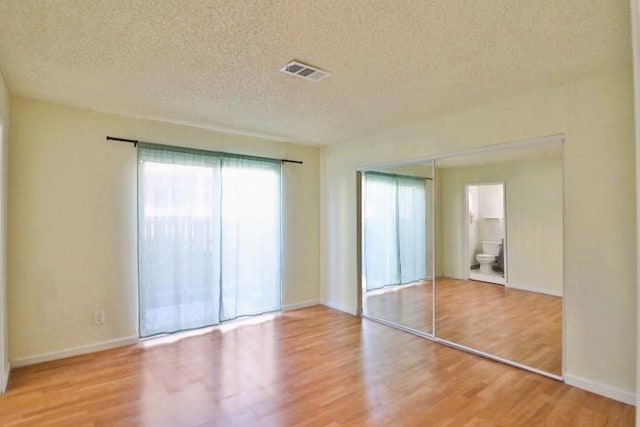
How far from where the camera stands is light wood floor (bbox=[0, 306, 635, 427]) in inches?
88.4

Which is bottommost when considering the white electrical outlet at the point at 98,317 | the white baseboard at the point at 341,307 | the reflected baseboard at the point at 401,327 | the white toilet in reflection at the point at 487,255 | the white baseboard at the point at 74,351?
the reflected baseboard at the point at 401,327

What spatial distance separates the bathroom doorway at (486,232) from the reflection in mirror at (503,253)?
11mm

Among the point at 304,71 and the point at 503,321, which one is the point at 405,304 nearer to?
the point at 503,321

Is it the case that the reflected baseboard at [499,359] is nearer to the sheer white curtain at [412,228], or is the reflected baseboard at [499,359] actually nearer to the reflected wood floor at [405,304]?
the reflected wood floor at [405,304]

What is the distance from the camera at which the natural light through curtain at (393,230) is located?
13.7 ft

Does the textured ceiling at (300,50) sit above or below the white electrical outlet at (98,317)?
above

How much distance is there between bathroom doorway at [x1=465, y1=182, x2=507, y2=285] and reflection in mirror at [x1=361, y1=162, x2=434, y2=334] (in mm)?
463

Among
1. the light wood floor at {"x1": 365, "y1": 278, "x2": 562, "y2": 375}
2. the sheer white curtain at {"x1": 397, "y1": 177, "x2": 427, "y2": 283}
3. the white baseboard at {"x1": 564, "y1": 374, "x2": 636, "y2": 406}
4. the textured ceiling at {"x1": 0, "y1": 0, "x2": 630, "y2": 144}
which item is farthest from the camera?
the sheer white curtain at {"x1": 397, "y1": 177, "x2": 427, "y2": 283}

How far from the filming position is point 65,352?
3.19 metres

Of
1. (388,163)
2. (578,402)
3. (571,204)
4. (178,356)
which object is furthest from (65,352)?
(571,204)

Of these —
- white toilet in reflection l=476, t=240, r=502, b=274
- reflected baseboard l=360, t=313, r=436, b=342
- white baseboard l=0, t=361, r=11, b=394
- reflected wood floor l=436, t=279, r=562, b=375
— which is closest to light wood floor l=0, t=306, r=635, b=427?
white baseboard l=0, t=361, r=11, b=394

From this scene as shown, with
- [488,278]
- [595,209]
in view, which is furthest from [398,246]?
[595,209]

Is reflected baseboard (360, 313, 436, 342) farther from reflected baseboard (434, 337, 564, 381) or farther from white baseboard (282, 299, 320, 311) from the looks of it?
white baseboard (282, 299, 320, 311)

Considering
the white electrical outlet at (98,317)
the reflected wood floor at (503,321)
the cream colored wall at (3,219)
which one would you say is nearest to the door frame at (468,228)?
the reflected wood floor at (503,321)
